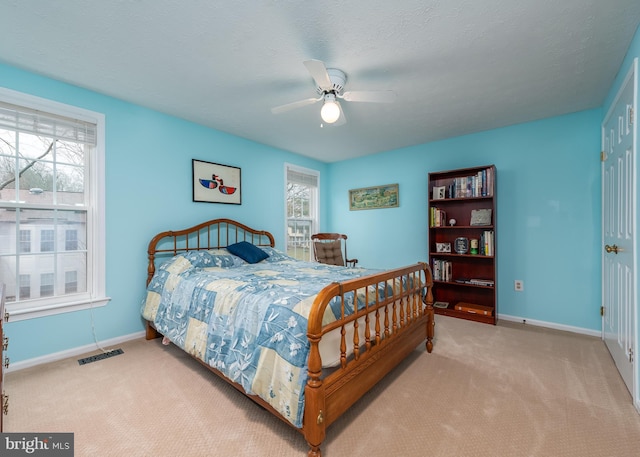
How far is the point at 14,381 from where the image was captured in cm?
215

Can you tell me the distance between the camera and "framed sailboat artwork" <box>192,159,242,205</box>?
3443 mm

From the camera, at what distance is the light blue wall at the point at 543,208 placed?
3.07 metres

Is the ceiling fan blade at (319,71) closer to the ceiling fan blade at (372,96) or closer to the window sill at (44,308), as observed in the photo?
the ceiling fan blade at (372,96)

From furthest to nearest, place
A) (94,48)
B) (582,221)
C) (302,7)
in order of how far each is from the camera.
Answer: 1. (582,221)
2. (94,48)
3. (302,7)

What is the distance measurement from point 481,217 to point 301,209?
2747 mm

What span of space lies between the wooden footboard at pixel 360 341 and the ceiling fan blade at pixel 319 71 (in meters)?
1.36

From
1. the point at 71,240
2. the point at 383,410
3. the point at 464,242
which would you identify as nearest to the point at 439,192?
the point at 464,242

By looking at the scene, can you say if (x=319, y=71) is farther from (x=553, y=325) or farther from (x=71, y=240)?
(x=553, y=325)

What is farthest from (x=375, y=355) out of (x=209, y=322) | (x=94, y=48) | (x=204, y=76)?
(x=94, y=48)

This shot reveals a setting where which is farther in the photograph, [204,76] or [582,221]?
[582,221]

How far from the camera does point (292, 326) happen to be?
4.99 ft

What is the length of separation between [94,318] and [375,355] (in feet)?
8.66

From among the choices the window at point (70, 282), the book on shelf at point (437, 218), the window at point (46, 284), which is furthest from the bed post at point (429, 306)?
the window at point (46, 284)

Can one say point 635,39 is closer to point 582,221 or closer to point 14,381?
point 582,221
